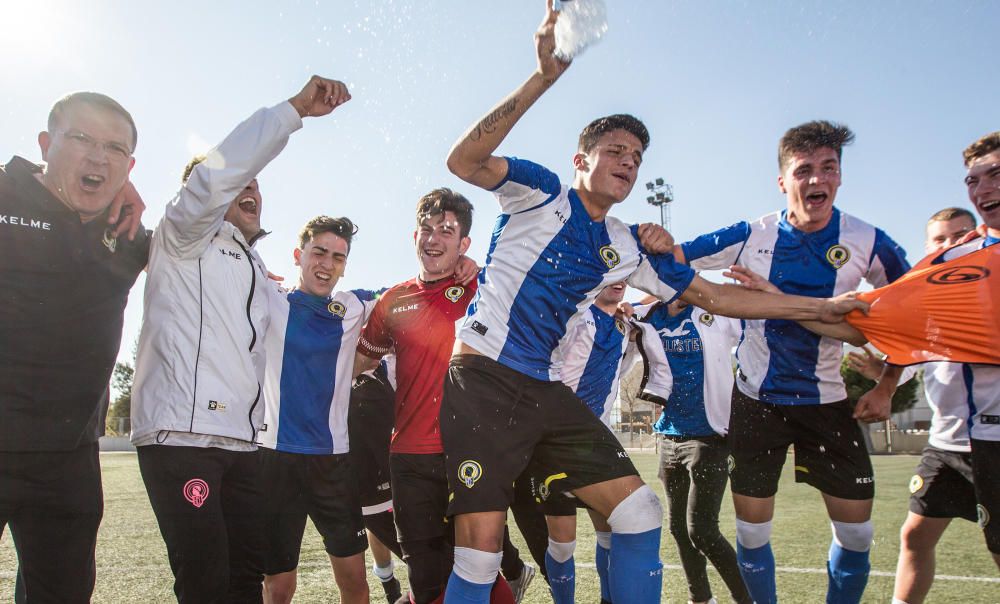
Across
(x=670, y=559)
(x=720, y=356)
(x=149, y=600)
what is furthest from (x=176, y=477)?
(x=670, y=559)

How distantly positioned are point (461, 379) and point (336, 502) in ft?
5.57

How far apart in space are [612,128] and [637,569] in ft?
7.04

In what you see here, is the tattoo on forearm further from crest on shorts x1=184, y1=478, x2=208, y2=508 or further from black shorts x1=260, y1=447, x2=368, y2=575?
black shorts x1=260, y1=447, x2=368, y2=575

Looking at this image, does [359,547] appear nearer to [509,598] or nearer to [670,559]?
[509,598]

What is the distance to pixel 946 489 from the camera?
4.26 metres

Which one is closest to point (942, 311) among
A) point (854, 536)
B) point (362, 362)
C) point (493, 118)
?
point (854, 536)

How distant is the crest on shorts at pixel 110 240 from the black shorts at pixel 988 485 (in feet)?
14.4

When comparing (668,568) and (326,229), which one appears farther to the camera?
(668,568)

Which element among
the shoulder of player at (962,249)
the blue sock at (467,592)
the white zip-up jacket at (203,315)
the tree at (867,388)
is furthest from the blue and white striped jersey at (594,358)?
the tree at (867,388)

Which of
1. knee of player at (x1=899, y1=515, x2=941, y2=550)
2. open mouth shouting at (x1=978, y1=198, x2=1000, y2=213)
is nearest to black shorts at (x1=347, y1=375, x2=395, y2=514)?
knee of player at (x1=899, y1=515, x2=941, y2=550)

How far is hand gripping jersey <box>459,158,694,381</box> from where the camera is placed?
330 cm

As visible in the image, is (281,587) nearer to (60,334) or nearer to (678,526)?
(60,334)

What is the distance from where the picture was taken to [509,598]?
3902mm

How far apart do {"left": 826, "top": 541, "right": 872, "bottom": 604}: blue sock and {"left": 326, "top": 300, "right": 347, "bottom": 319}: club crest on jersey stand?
3.44 meters
